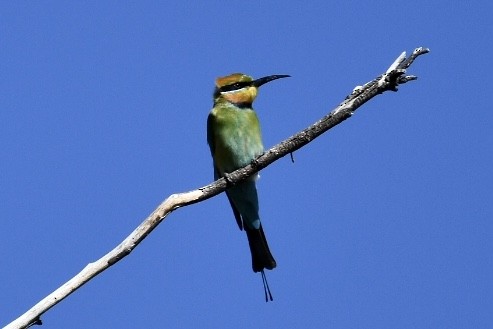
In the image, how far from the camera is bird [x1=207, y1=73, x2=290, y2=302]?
484 cm

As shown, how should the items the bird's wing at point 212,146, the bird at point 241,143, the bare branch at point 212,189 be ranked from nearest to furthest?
the bare branch at point 212,189
the bird at point 241,143
the bird's wing at point 212,146

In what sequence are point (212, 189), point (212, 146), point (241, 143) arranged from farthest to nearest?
point (212, 146) → point (241, 143) → point (212, 189)

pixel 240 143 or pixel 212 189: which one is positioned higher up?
pixel 240 143

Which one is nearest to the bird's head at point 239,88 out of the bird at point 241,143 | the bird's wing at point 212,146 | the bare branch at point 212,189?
the bird at point 241,143

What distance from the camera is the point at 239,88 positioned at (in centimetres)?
507

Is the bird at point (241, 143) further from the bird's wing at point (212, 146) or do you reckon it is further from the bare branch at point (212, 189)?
the bare branch at point (212, 189)

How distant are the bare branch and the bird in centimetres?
67

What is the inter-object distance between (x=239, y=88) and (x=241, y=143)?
412 millimetres

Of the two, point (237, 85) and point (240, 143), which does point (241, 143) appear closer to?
point (240, 143)

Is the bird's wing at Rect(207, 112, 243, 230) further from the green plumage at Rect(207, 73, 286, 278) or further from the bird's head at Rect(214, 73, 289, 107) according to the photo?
the bird's head at Rect(214, 73, 289, 107)

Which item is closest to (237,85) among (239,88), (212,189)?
(239,88)

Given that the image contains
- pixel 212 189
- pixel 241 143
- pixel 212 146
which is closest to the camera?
pixel 212 189

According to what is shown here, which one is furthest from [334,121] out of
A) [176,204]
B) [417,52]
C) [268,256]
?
[268,256]

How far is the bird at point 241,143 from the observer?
4840 mm
